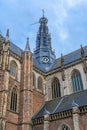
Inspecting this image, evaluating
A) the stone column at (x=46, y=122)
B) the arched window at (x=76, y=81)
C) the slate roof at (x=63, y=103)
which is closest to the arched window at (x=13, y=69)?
the slate roof at (x=63, y=103)

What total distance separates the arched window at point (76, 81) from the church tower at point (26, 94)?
708 centimetres

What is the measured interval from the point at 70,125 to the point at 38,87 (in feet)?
36.8

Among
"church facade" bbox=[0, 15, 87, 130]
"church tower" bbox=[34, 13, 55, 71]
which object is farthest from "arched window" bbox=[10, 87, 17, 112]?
"church tower" bbox=[34, 13, 55, 71]

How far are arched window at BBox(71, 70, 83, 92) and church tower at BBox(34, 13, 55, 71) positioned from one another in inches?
299

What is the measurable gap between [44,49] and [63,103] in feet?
55.2

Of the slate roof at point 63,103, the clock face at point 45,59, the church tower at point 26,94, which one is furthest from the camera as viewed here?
the clock face at point 45,59

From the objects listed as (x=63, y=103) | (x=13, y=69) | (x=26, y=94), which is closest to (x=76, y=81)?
(x=63, y=103)

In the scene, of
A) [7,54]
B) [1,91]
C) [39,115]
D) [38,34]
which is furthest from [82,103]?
[38,34]

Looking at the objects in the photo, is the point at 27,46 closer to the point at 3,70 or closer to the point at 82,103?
the point at 3,70

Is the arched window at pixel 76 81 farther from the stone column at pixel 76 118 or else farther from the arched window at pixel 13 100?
the arched window at pixel 13 100

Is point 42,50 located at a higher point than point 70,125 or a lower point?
higher

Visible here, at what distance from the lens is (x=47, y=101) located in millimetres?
34312

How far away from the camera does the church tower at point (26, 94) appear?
27.7 m

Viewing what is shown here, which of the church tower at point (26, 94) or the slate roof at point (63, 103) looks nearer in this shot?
the slate roof at point (63, 103)
